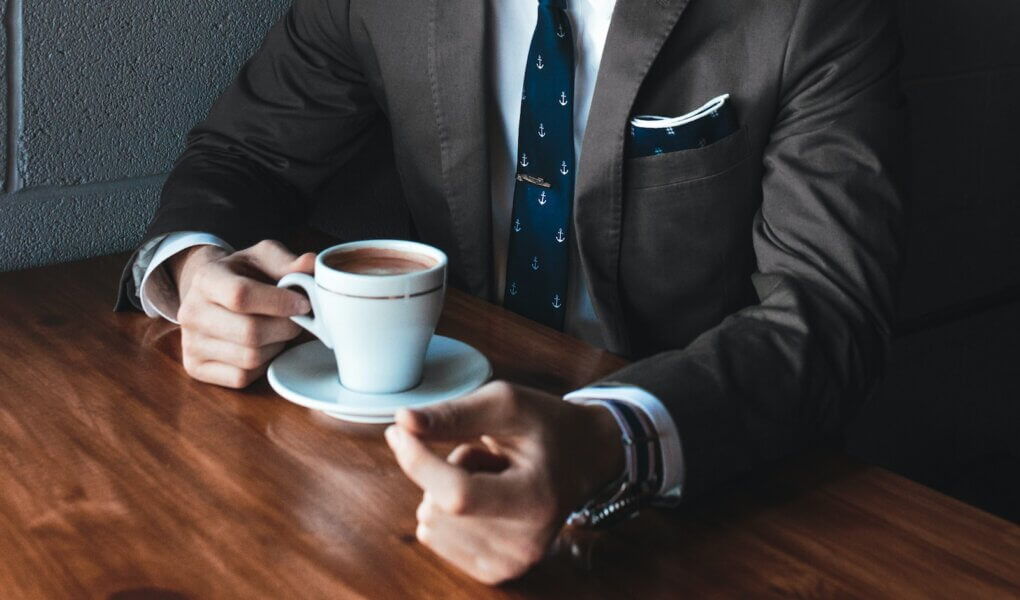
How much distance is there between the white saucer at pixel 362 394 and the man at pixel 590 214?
0.04 meters

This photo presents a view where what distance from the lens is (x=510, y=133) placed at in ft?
4.85

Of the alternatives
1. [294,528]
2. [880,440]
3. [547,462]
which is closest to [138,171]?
[294,528]

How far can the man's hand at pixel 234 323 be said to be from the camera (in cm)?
103

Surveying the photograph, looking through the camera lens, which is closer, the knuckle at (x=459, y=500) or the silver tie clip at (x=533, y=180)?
the knuckle at (x=459, y=500)

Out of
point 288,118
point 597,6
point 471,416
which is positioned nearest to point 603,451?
point 471,416

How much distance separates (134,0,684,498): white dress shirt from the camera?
1.23m

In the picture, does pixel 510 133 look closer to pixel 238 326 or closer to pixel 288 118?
pixel 288 118

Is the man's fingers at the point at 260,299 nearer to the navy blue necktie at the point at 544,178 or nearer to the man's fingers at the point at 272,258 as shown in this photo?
the man's fingers at the point at 272,258

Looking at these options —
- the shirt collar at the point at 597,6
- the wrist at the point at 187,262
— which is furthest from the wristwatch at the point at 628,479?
the shirt collar at the point at 597,6

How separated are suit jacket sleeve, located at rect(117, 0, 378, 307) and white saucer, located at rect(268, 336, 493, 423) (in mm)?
400

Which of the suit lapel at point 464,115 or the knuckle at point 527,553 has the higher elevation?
the suit lapel at point 464,115

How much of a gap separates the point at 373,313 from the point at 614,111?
0.46 meters

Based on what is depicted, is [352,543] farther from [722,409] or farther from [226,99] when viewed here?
[226,99]

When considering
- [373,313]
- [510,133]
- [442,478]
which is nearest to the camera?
[442,478]
